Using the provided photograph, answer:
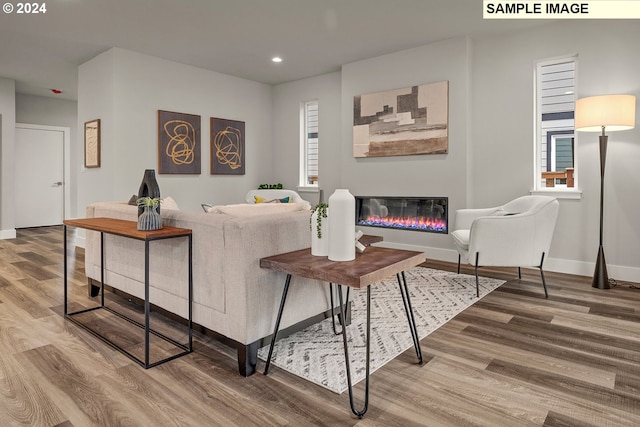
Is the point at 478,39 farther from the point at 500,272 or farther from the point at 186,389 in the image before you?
the point at 186,389

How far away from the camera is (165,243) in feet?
7.97

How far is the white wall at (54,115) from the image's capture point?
766 cm

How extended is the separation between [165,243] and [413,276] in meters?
2.46

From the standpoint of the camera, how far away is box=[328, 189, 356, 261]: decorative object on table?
1.81m

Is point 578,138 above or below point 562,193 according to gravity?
above

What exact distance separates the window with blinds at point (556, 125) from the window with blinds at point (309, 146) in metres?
3.24

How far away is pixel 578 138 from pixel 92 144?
226 inches

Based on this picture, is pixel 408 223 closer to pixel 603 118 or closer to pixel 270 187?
pixel 603 118

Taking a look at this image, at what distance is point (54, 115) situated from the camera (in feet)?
26.5

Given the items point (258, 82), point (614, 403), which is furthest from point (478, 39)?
point (614, 403)

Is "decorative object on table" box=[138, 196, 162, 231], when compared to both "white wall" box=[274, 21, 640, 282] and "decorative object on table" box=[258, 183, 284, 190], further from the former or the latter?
"decorative object on table" box=[258, 183, 284, 190]

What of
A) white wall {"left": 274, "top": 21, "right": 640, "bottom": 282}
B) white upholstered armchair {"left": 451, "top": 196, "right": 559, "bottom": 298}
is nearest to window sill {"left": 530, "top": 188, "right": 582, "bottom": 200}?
white wall {"left": 274, "top": 21, "right": 640, "bottom": 282}

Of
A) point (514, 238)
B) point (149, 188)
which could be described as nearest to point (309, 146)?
point (514, 238)

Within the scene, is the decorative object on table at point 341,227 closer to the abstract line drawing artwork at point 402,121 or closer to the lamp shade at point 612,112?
the lamp shade at point 612,112
